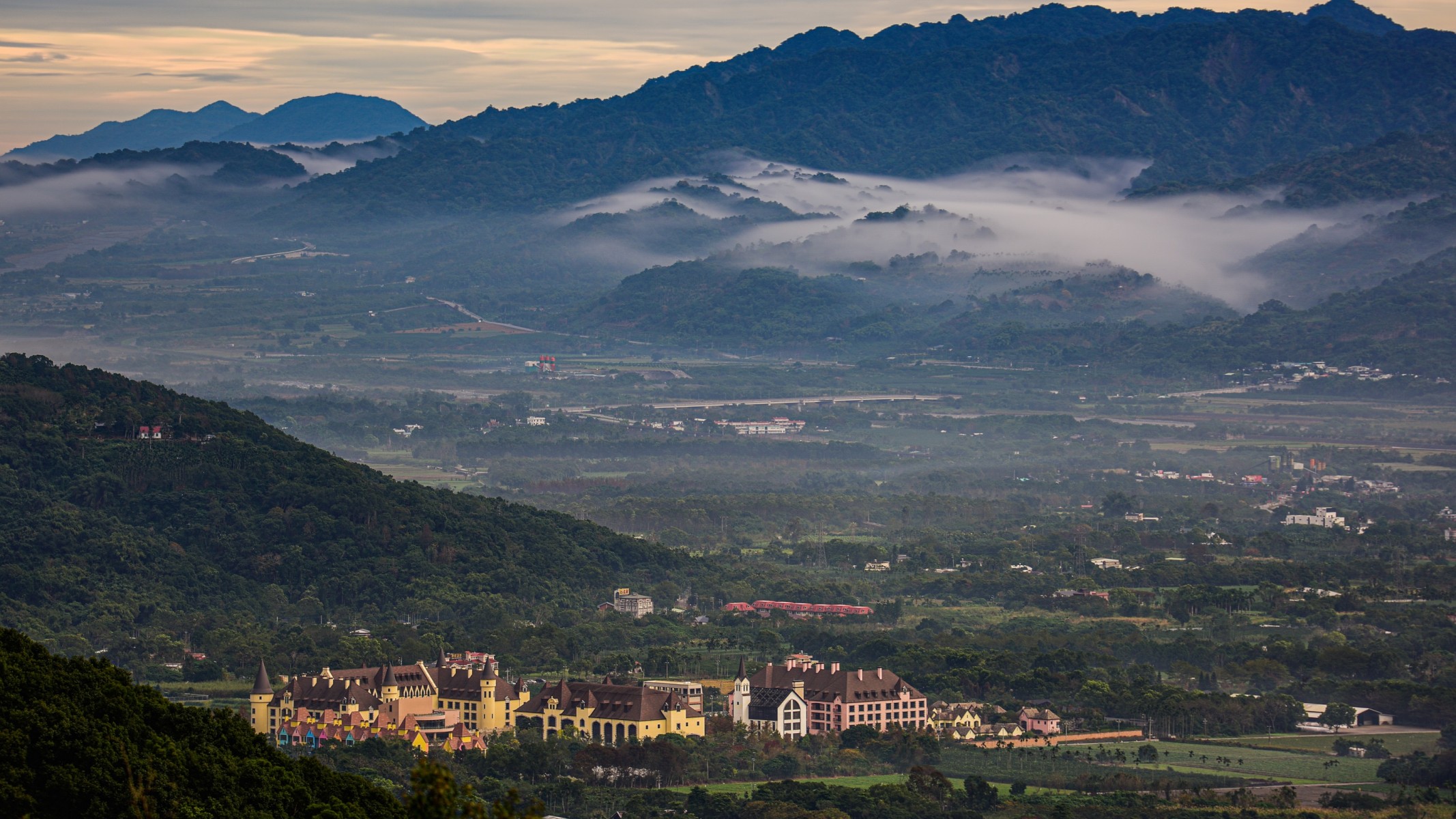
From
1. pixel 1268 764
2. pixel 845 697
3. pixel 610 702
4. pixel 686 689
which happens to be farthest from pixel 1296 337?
pixel 610 702

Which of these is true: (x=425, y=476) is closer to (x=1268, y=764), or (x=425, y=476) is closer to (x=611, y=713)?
(x=611, y=713)

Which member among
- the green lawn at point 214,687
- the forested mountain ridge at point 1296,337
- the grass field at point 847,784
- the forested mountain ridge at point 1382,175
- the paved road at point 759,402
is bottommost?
the grass field at point 847,784

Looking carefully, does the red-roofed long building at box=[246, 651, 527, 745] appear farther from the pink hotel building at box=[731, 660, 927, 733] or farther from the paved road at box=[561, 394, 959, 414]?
the paved road at box=[561, 394, 959, 414]

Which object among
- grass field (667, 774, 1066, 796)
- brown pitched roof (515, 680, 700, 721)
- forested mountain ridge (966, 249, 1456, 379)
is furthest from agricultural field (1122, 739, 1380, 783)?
forested mountain ridge (966, 249, 1456, 379)

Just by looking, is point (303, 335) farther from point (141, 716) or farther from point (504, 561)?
point (141, 716)

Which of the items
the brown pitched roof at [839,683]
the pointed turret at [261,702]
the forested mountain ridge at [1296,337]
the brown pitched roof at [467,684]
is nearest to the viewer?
the pointed turret at [261,702]

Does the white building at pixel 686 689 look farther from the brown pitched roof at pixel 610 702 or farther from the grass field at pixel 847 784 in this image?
the grass field at pixel 847 784

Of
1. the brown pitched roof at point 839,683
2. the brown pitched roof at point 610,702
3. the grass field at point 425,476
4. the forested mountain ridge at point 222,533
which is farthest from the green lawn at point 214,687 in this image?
the grass field at point 425,476
